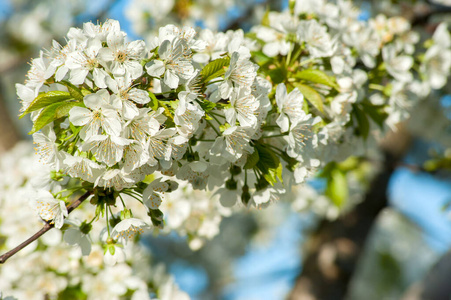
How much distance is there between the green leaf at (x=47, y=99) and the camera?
1125 millimetres

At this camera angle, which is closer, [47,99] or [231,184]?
[47,99]

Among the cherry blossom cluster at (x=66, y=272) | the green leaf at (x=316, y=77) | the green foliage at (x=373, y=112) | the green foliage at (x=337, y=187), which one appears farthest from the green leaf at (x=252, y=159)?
the green foliage at (x=337, y=187)

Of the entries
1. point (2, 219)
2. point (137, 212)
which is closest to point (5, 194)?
point (2, 219)

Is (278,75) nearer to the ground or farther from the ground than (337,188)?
farther from the ground

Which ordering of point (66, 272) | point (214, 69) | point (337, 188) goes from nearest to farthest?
point (214, 69), point (66, 272), point (337, 188)

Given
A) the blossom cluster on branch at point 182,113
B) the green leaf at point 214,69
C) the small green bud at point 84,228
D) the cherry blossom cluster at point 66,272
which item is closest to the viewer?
the blossom cluster on branch at point 182,113

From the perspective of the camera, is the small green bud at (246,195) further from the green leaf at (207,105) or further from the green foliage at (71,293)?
the green foliage at (71,293)

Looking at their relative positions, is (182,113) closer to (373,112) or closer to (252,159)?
(252,159)

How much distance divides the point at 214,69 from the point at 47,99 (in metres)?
0.47

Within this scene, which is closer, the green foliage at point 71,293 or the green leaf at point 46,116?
the green leaf at point 46,116

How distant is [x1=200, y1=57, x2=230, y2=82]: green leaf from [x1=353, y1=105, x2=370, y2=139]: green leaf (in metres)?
0.66

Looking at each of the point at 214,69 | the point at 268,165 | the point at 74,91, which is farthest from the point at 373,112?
the point at 74,91

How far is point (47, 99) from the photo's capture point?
1.14 m

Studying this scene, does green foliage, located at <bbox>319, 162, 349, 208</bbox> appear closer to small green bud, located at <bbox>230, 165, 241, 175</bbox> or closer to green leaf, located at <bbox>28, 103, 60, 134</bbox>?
small green bud, located at <bbox>230, 165, 241, 175</bbox>
